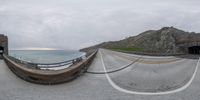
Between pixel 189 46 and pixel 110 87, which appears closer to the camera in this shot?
pixel 110 87

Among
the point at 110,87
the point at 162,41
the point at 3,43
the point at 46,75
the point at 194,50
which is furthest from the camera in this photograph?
the point at 162,41

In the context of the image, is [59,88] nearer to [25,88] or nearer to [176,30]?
[25,88]

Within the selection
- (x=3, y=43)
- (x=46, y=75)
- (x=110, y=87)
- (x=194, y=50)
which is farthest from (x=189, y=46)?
(x=46, y=75)

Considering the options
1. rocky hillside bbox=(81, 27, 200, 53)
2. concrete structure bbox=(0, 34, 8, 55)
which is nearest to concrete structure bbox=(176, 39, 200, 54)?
rocky hillside bbox=(81, 27, 200, 53)

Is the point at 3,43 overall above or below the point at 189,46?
above

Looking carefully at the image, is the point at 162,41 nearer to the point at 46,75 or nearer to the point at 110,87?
the point at 110,87

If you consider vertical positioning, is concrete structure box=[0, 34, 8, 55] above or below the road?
above

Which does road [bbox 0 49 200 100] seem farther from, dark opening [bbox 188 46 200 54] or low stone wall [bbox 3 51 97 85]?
dark opening [bbox 188 46 200 54]

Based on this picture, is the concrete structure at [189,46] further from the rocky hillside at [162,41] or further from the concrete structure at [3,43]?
the concrete structure at [3,43]

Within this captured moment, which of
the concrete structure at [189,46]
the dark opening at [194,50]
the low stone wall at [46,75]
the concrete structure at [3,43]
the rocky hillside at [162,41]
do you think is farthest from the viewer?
the rocky hillside at [162,41]

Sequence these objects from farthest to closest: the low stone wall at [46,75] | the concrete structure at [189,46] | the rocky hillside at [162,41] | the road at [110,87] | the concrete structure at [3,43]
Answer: the rocky hillside at [162,41], the concrete structure at [189,46], the concrete structure at [3,43], the low stone wall at [46,75], the road at [110,87]

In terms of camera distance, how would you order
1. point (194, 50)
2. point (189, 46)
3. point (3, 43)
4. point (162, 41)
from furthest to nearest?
point (162, 41), point (194, 50), point (189, 46), point (3, 43)

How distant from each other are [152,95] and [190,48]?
39166 mm

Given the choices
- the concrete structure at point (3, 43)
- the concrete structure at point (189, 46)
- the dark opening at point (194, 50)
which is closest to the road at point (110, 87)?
the concrete structure at point (3, 43)
